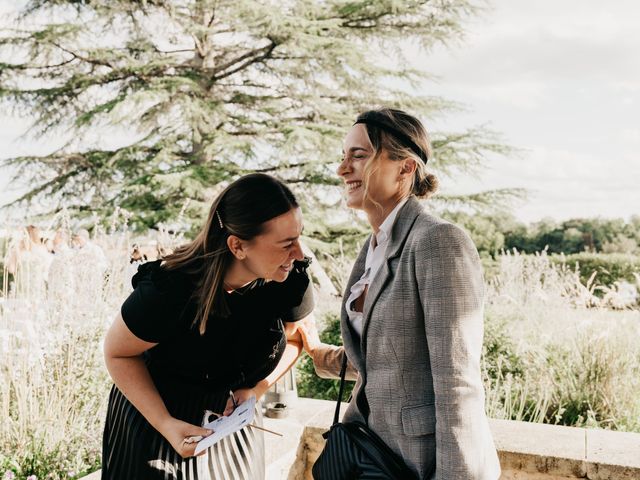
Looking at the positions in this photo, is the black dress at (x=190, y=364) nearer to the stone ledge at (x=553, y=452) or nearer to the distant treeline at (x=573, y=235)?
the stone ledge at (x=553, y=452)

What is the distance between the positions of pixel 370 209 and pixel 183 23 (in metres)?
15.2

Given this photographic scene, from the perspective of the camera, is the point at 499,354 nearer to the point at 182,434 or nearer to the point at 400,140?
the point at 400,140

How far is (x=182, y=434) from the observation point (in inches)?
67.4

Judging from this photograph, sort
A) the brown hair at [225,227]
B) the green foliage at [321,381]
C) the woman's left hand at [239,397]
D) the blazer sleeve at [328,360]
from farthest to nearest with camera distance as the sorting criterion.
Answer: the green foliage at [321,381] → the blazer sleeve at [328,360] → the woman's left hand at [239,397] → the brown hair at [225,227]

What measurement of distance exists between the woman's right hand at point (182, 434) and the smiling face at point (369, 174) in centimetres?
83

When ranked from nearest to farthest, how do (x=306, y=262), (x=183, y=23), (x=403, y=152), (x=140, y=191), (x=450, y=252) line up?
(x=450, y=252), (x=403, y=152), (x=306, y=262), (x=140, y=191), (x=183, y=23)

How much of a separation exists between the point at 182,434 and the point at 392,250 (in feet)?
2.63

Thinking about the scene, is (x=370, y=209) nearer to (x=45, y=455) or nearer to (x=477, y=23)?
(x=45, y=455)

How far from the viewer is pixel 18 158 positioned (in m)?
16.0

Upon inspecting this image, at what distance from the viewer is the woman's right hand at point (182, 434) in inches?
67.1

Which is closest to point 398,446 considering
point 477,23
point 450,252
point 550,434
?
point 450,252

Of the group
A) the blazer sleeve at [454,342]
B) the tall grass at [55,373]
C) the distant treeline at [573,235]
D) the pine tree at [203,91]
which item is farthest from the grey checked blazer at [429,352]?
the distant treeline at [573,235]

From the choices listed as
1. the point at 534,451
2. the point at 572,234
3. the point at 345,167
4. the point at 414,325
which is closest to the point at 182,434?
the point at 414,325

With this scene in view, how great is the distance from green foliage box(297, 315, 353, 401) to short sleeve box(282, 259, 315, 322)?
8.66 ft
